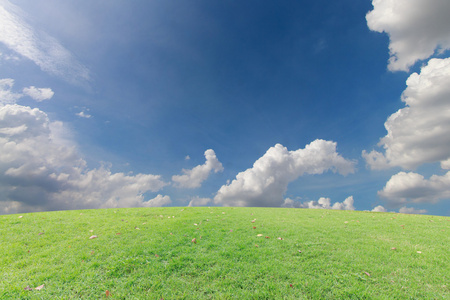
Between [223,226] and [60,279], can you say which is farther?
[223,226]

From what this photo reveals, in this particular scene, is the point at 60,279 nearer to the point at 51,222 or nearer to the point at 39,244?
the point at 39,244

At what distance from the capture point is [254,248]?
679 cm

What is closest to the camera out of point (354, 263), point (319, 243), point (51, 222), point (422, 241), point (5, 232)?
point (354, 263)

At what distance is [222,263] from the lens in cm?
578

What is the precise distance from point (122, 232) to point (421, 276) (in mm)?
9785

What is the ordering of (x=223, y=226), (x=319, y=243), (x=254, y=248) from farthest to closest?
(x=223, y=226) → (x=319, y=243) → (x=254, y=248)

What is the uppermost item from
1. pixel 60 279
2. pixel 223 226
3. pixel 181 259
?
pixel 223 226

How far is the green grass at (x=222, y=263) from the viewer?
A: 472 cm

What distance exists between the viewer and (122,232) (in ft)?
28.2

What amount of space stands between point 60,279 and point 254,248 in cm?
528

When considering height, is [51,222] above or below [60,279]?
above

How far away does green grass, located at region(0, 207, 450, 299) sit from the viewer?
4.72 metres

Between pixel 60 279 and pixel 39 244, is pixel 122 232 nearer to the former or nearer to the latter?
pixel 39 244

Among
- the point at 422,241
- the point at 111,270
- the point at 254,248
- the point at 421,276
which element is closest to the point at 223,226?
the point at 254,248
